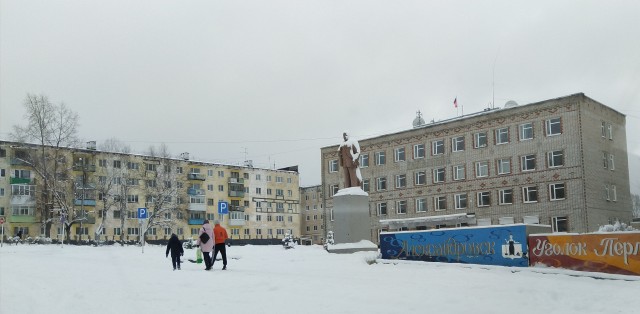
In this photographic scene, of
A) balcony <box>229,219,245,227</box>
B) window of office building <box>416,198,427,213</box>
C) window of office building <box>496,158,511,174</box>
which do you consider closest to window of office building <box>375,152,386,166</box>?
window of office building <box>416,198,427,213</box>

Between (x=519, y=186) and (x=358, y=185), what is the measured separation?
25979 mm

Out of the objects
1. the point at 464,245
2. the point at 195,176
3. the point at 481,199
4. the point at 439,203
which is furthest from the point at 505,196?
the point at 195,176

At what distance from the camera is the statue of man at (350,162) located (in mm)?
27400

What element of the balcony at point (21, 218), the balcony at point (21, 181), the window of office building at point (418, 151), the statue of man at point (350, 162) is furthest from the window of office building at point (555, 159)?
the balcony at point (21, 218)

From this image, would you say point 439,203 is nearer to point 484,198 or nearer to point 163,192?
point 484,198

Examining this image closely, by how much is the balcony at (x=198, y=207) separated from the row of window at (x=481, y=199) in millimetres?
38276

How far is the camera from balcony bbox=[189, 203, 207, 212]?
89938 mm

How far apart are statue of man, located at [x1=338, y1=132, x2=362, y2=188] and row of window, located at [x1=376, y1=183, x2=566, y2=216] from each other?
24.9 metres

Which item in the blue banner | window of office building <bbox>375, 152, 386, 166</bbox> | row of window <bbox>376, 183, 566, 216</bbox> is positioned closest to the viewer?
the blue banner

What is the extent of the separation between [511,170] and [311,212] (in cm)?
6679

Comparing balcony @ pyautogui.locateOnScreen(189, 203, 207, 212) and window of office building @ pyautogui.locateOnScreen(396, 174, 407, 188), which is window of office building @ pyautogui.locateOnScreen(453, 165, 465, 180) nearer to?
window of office building @ pyautogui.locateOnScreen(396, 174, 407, 188)

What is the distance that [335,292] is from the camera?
500 inches

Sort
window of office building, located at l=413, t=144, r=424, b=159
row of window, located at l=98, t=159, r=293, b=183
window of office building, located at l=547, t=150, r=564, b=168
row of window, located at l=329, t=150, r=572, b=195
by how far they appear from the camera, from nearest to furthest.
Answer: window of office building, located at l=547, t=150, r=564, b=168 → row of window, located at l=329, t=150, r=572, b=195 → window of office building, located at l=413, t=144, r=424, b=159 → row of window, located at l=98, t=159, r=293, b=183

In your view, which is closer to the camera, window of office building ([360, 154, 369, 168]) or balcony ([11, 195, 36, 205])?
window of office building ([360, 154, 369, 168])
